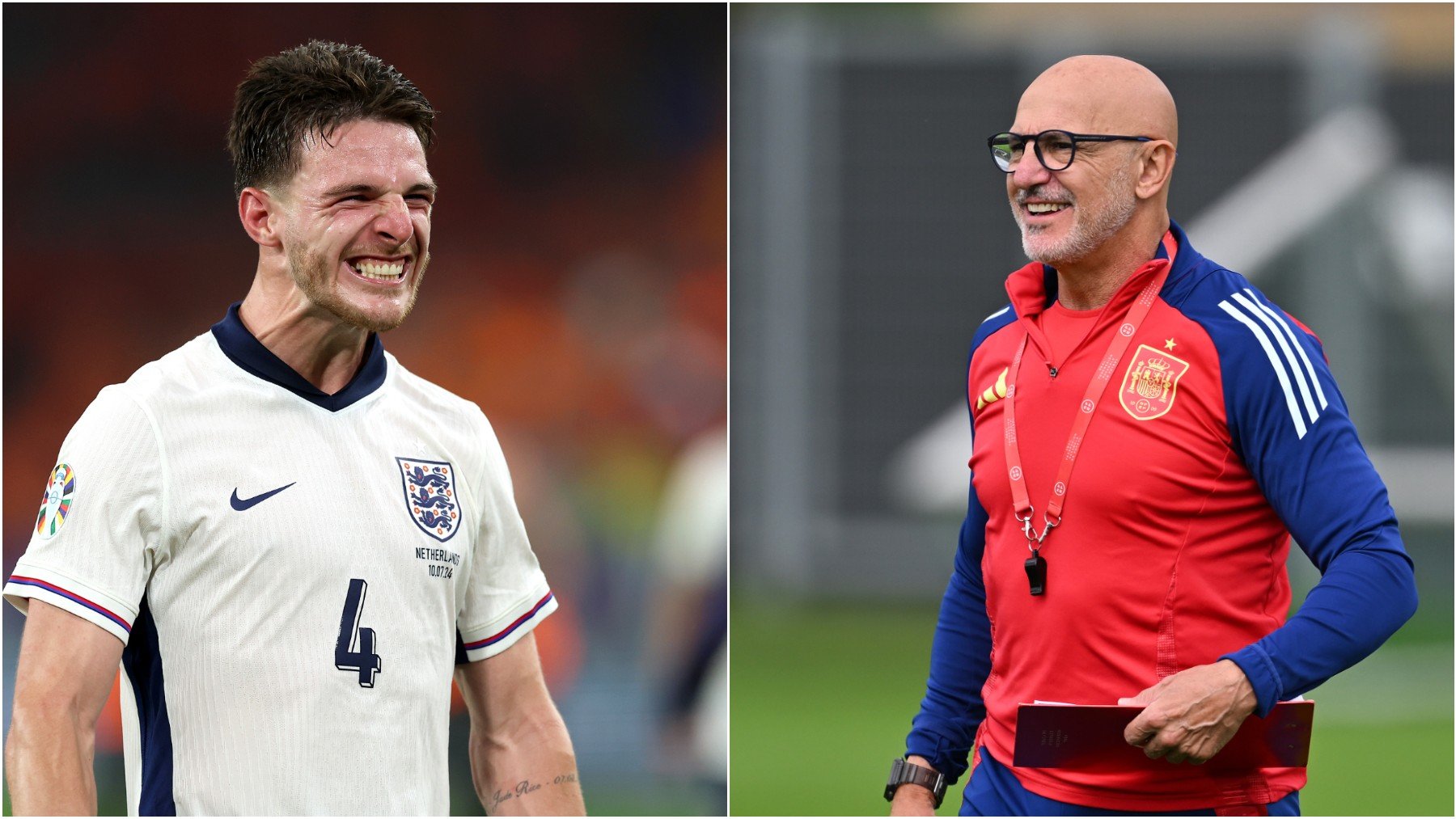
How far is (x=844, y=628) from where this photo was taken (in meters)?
10.7

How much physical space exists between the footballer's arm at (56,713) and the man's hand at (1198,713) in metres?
1.50

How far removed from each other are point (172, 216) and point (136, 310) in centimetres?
36

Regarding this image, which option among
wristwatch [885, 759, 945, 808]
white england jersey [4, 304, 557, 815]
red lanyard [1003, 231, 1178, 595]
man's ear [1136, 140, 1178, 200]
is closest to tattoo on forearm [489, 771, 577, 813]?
white england jersey [4, 304, 557, 815]

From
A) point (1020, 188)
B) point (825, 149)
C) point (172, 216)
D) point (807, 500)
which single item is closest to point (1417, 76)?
point (825, 149)

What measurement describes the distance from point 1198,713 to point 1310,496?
0.40 meters

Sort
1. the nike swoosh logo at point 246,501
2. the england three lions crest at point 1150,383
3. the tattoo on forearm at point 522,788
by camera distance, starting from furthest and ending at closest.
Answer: the tattoo on forearm at point 522,788 → the england three lions crest at point 1150,383 → the nike swoosh logo at point 246,501

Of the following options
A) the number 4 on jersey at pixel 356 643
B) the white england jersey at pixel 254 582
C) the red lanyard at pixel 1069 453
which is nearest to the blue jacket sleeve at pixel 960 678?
the red lanyard at pixel 1069 453

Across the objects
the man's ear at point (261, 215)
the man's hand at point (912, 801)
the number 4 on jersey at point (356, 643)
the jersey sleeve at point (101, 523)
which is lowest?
the man's hand at point (912, 801)

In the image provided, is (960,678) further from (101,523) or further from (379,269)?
(101,523)

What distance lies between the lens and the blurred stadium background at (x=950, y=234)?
1109cm

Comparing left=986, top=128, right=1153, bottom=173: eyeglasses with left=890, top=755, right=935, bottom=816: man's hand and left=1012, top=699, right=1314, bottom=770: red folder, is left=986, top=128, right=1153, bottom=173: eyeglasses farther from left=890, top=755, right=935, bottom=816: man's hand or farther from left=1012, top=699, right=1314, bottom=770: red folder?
left=890, top=755, right=935, bottom=816: man's hand

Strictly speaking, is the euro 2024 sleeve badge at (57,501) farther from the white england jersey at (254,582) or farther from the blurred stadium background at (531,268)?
the blurred stadium background at (531,268)

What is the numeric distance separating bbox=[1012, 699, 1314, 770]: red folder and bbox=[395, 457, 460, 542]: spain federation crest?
0.97 m

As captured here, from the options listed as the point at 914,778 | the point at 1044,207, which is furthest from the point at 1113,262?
the point at 914,778
